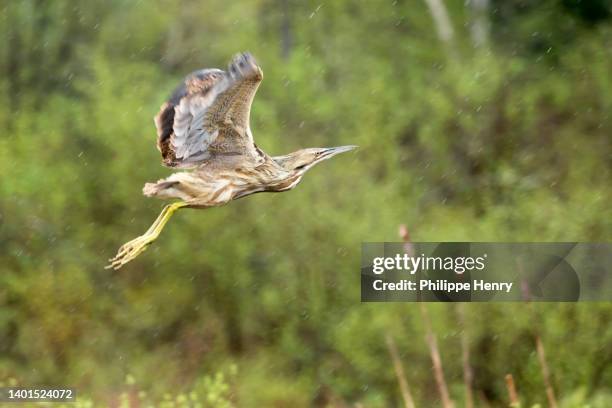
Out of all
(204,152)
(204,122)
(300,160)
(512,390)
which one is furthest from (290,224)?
(512,390)

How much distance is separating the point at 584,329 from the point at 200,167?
4.92m

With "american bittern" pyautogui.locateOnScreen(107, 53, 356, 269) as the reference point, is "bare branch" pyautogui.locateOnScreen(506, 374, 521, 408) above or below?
below

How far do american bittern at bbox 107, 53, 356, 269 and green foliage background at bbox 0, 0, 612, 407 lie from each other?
168 inches

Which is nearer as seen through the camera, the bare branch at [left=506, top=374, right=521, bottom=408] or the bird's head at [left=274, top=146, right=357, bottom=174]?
the bare branch at [left=506, top=374, right=521, bottom=408]

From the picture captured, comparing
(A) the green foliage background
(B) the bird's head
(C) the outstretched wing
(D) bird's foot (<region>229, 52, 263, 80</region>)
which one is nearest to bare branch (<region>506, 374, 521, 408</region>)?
(D) bird's foot (<region>229, 52, 263, 80</region>)

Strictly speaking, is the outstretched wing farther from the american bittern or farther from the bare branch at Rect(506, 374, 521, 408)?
the bare branch at Rect(506, 374, 521, 408)

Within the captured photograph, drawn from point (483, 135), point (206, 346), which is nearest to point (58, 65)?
point (206, 346)

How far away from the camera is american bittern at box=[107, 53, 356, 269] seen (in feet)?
17.0

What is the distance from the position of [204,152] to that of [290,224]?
511 cm

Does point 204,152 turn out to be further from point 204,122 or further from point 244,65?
point 244,65

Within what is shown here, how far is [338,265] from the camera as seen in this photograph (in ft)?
34.6

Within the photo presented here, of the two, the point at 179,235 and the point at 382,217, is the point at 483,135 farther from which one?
the point at 179,235

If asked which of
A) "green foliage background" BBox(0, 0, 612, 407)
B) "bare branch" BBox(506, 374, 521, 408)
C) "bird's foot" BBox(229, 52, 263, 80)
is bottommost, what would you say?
"bare branch" BBox(506, 374, 521, 408)

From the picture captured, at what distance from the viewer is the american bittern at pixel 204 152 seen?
5184 mm
